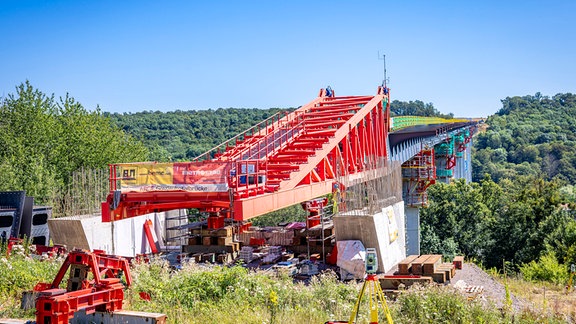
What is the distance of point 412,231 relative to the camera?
135 feet

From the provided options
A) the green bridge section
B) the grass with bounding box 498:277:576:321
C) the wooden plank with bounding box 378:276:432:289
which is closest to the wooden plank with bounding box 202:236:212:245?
the wooden plank with bounding box 378:276:432:289

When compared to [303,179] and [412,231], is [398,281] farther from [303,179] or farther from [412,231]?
[412,231]

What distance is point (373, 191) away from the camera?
752 inches

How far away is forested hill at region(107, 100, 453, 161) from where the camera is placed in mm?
83506

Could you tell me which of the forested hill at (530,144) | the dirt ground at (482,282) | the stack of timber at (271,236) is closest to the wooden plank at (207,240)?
the stack of timber at (271,236)

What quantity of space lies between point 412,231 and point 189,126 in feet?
207

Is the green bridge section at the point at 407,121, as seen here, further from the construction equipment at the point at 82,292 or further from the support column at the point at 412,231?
the construction equipment at the point at 82,292

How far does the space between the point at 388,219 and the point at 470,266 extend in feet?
10.6

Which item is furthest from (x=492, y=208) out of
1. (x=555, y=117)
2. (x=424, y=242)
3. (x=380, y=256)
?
(x=555, y=117)

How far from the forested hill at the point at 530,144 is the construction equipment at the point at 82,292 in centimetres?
9154

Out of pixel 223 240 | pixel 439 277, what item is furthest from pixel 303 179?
pixel 439 277

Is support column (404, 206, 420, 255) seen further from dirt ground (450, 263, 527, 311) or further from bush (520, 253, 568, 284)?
dirt ground (450, 263, 527, 311)

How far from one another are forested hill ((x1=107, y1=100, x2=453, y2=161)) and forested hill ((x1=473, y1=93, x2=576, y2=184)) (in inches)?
1876

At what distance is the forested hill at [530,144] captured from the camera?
113m
